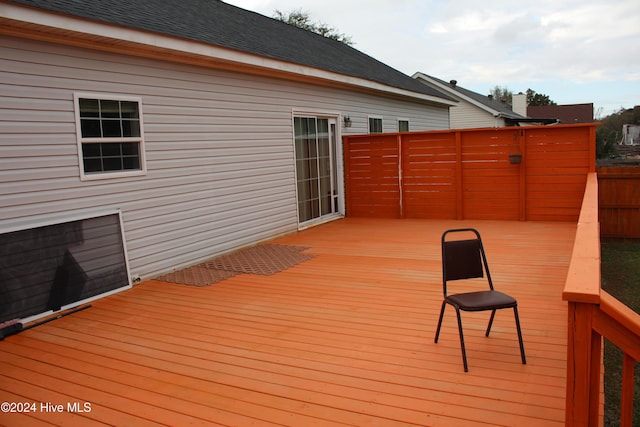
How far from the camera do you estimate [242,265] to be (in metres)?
6.20

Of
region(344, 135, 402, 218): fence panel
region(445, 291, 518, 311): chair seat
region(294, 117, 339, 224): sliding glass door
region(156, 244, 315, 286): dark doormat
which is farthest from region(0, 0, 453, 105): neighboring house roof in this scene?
region(445, 291, 518, 311): chair seat

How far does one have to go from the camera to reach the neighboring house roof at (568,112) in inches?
1496

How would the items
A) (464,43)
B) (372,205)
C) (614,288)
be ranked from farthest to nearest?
(464,43)
(372,205)
(614,288)

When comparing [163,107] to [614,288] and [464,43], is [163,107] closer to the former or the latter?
[614,288]

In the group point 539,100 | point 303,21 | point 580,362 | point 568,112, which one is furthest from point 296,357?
point 539,100

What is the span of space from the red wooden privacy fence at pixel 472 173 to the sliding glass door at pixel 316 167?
1.44 ft

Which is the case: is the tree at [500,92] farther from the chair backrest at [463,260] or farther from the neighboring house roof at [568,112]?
the chair backrest at [463,260]

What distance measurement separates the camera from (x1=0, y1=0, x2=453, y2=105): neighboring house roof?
504 cm

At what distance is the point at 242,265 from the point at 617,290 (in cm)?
475

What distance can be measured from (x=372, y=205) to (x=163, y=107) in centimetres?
508

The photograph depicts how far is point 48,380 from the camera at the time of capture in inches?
125

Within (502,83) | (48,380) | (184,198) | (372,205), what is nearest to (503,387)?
(48,380)

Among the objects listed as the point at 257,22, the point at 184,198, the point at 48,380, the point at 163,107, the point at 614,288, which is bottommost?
the point at 614,288

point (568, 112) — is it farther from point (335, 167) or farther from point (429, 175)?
point (335, 167)
